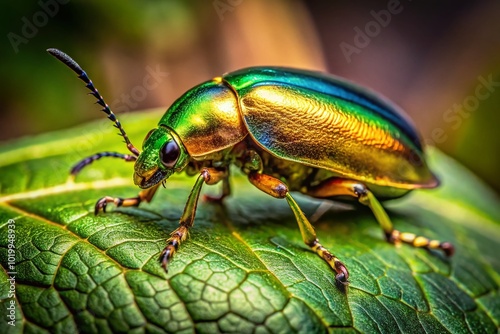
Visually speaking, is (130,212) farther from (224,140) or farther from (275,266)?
(275,266)

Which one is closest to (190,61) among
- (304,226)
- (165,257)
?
(304,226)

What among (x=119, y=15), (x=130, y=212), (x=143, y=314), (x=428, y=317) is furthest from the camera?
(x=119, y=15)

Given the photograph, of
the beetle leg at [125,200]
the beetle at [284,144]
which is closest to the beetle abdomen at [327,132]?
the beetle at [284,144]

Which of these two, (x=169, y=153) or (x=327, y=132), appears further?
(x=327, y=132)

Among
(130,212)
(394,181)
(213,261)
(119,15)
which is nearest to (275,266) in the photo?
(213,261)

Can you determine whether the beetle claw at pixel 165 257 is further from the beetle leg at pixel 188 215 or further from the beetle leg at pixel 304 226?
the beetle leg at pixel 304 226

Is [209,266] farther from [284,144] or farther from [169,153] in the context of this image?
[284,144]
